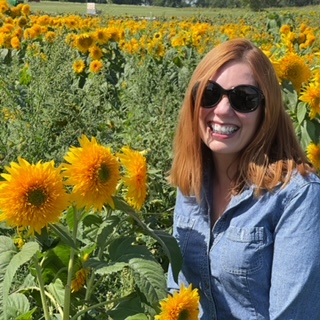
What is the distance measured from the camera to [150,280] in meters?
1.35

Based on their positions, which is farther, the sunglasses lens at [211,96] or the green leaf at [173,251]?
the sunglasses lens at [211,96]

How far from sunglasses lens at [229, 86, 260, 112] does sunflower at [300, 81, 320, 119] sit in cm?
98

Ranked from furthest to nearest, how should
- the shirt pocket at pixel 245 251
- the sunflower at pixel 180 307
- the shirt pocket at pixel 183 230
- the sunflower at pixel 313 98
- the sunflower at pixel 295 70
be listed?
the sunflower at pixel 295 70 → the sunflower at pixel 313 98 → the shirt pocket at pixel 183 230 → the shirt pocket at pixel 245 251 → the sunflower at pixel 180 307

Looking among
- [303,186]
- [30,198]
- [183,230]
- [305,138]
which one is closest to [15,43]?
[305,138]

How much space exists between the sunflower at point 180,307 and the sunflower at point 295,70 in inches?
60.1

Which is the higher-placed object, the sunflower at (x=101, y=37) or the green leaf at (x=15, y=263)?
the green leaf at (x=15, y=263)

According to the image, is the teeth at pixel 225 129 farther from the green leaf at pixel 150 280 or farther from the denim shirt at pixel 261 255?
the green leaf at pixel 150 280

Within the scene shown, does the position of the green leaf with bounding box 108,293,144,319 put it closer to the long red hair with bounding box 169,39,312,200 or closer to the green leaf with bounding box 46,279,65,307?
the green leaf with bounding box 46,279,65,307

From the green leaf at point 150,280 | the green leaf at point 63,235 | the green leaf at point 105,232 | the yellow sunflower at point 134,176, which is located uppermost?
the yellow sunflower at point 134,176

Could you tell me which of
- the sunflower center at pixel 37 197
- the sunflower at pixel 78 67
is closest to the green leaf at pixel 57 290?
the sunflower center at pixel 37 197

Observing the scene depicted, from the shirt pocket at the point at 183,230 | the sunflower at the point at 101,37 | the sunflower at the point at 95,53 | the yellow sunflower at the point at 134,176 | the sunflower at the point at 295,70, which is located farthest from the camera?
the sunflower at the point at 101,37

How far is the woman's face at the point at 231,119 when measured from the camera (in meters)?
1.67

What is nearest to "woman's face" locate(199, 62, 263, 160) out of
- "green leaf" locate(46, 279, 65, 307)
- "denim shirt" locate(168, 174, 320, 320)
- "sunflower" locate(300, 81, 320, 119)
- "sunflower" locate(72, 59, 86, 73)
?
"denim shirt" locate(168, 174, 320, 320)

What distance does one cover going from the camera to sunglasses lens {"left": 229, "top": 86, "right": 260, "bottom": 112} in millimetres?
1646
